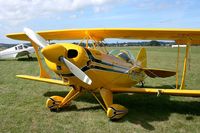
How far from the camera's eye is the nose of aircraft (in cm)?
518

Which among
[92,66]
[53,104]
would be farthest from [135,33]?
[53,104]

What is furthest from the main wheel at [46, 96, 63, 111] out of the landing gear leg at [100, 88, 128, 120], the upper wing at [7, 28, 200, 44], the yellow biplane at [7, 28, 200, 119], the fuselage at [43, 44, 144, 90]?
the upper wing at [7, 28, 200, 44]

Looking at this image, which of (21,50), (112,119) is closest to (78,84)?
(112,119)

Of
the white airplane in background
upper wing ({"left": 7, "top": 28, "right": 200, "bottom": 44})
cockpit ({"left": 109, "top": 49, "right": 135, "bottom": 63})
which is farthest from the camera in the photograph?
the white airplane in background

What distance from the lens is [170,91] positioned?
618 centimetres

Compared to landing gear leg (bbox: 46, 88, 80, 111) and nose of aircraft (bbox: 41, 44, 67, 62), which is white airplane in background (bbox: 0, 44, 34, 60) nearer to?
landing gear leg (bbox: 46, 88, 80, 111)

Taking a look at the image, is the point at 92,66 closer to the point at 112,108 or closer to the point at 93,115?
the point at 112,108

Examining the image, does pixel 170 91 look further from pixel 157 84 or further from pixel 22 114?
pixel 157 84

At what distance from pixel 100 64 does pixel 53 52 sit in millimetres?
1285

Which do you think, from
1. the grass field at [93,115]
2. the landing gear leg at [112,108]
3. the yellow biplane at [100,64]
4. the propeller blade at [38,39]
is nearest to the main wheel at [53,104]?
the yellow biplane at [100,64]

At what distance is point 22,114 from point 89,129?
186 centimetres

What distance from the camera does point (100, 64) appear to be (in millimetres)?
6086

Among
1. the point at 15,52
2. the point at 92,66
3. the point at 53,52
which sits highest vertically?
the point at 53,52

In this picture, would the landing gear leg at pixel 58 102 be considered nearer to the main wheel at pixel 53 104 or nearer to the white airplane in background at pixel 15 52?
the main wheel at pixel 53 104
